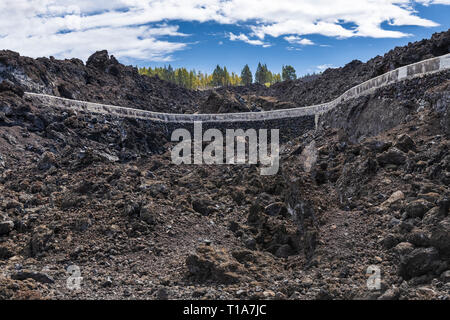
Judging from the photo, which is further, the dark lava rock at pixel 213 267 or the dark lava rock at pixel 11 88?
the dark lava rock at pixel 11 88

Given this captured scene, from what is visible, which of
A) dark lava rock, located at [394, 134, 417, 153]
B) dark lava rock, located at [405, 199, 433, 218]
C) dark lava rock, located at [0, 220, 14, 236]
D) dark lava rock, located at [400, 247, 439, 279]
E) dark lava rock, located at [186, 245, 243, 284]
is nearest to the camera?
dark lava rock, located at [400, 247, 439, 279]

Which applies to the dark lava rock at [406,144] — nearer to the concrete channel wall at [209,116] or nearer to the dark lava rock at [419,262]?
the dark lava rock at [419,262]

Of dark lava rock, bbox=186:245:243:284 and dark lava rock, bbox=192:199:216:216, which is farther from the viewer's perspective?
dark lava rock, bbox=192:199:216:216

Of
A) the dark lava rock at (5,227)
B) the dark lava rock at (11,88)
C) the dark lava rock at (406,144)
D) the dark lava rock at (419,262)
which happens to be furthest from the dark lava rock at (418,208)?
the dark lava rock at (11,88)

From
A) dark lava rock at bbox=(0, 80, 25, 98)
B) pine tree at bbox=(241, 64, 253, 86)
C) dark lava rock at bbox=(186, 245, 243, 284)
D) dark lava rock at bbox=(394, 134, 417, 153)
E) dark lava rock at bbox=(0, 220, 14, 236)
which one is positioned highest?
dark lava rock at bbox=(0, 80, 25, 98)

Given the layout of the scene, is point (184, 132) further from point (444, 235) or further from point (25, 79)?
point (444, 235)

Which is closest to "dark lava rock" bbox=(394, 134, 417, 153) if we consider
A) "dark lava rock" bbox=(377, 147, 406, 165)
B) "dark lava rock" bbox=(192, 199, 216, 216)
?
"dark lava rock" bbox=(377, 147, 406, 165)

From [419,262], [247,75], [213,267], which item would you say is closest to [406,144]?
[419,262]

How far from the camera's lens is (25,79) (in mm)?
43062

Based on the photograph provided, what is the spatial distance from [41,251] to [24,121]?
18.8m

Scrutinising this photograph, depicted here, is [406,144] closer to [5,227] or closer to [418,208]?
[418,208]

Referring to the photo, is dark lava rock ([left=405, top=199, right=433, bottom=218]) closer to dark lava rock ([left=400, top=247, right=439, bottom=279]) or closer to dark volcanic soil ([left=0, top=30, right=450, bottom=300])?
dark volcanic soil ([left=0, top=30, right=450, bottom=300])
